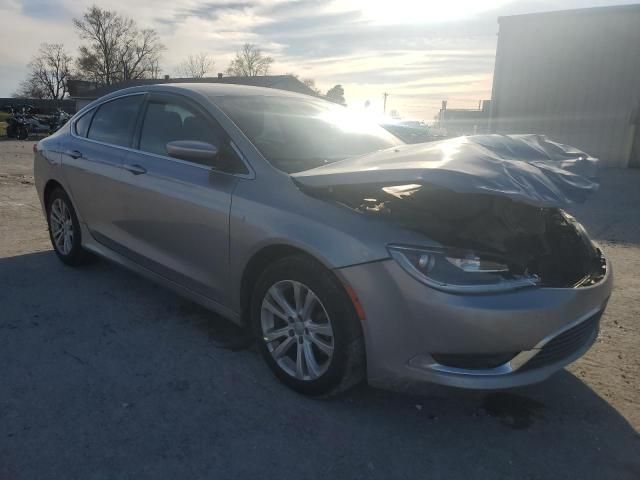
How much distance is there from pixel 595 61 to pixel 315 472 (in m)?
17.2

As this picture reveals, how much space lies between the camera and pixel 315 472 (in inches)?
92.6

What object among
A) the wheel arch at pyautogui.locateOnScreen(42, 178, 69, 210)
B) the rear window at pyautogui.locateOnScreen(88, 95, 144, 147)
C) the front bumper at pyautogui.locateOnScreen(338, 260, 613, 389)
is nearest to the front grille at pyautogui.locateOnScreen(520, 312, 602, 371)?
the front bumper at pyautogui.locateOnScreen(338, 260, 613, 389)

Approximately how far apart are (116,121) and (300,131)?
5.50 ft

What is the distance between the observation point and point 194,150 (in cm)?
318

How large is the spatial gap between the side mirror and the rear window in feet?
3.41

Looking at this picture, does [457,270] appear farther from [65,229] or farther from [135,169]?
[65,229]

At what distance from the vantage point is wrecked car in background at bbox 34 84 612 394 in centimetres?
243

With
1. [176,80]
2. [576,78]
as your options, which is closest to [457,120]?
[576,78]

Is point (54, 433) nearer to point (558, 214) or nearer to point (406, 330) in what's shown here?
point (406, 330)

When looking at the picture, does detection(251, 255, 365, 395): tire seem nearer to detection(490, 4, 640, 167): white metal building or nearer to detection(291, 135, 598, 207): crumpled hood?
detection(291, 135, 598, 207): crumpled hood

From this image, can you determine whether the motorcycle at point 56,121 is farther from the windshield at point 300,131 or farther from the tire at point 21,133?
the windshield at point 300,131

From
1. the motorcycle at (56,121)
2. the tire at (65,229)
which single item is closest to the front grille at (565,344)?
the tire at (65,229)

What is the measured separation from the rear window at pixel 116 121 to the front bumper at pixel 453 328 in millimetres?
2503

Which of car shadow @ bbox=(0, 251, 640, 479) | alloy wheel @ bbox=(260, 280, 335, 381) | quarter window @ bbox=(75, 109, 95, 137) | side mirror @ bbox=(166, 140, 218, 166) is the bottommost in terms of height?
car shadow @ bbox=(0, 251, 640, 479)
